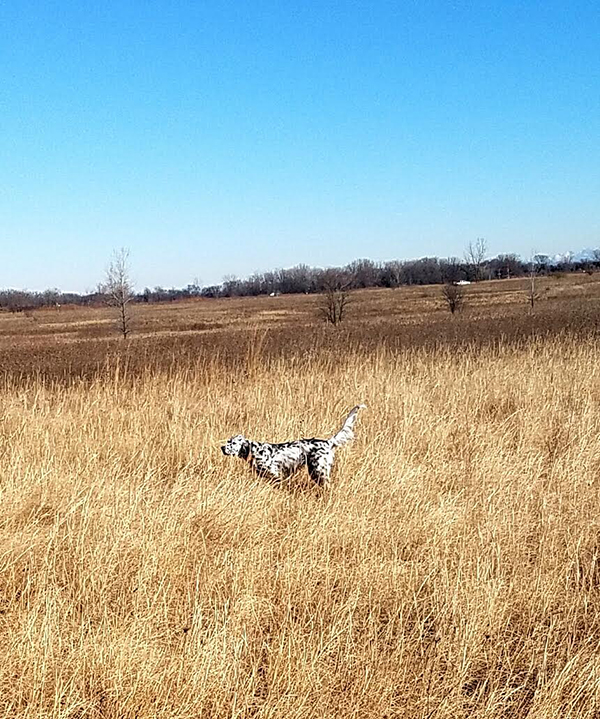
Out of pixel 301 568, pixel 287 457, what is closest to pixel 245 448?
pixel 287 457

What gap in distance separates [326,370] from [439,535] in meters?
6.13

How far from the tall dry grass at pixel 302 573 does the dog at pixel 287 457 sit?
15 cm

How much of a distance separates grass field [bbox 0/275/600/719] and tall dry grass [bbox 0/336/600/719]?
0.01m

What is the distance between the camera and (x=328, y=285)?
132 ft

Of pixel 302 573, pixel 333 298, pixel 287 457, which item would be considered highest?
pixel 333 298

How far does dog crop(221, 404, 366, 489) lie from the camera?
4539 mm

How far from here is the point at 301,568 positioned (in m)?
3.18

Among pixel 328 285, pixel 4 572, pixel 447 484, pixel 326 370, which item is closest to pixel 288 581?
pixel 4 572

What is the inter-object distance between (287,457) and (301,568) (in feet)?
4.96

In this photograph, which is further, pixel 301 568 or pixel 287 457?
pixel 287 457

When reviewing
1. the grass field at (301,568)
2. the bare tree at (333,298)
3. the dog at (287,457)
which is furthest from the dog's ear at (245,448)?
the bare tree at (333,298)

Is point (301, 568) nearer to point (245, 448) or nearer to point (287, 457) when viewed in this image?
point (287, 457)

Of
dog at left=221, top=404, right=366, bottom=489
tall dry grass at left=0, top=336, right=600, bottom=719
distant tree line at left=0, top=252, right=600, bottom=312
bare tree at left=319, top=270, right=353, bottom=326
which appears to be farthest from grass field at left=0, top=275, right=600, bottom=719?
distant tree line at left=0, top=252, right=600, bottom=312

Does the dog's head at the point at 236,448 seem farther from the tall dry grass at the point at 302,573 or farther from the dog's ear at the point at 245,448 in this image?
the tall dry grass at the point at 302,573
